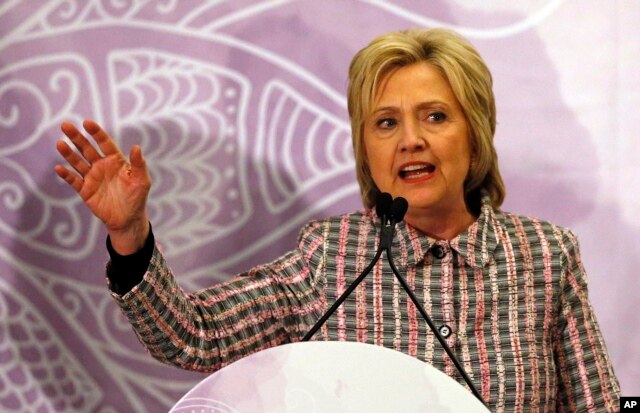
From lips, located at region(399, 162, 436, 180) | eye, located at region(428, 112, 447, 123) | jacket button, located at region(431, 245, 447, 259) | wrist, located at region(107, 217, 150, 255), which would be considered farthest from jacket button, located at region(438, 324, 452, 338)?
wrist, located at region(107, 217, 150, 255)

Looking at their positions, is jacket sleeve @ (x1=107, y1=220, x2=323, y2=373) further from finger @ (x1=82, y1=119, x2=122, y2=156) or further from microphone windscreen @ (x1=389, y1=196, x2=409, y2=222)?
microphone windscreen @ (x1=389, y1=196, x2=409, y2=222)

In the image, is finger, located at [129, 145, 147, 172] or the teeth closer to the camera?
finger, located at [129, 145, 147, 172]

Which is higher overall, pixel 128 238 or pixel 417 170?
pixel 417 170

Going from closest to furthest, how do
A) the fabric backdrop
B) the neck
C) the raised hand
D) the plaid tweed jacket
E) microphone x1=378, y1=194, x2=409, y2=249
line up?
microphone x1=378, y1=194, x2=409, y2=249 → the raised hand → the plaid tweed jacket → the neck → the fabric backdrop

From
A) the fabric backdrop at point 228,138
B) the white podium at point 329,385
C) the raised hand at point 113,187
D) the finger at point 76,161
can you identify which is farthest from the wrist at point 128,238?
the fabric backdrop at point 228,138

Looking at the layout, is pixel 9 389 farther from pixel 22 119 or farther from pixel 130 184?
pixel 130 184

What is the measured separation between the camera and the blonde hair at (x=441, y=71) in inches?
67.2

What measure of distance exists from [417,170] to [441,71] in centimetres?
19

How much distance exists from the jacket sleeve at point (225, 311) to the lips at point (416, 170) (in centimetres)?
22

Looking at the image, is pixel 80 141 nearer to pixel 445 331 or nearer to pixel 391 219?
pixel 391 219

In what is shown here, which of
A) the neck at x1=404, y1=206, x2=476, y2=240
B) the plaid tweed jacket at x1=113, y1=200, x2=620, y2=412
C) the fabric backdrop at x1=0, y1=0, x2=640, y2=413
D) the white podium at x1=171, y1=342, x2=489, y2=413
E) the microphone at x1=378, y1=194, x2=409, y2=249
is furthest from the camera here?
the fabric backdrop at x1=0, y1=0, x2=640, y2=413

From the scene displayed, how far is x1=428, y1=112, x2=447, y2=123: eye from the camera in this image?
1.71 metres

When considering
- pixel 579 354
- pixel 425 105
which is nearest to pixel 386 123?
pixel 425 105

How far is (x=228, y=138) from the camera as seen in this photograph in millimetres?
1979
